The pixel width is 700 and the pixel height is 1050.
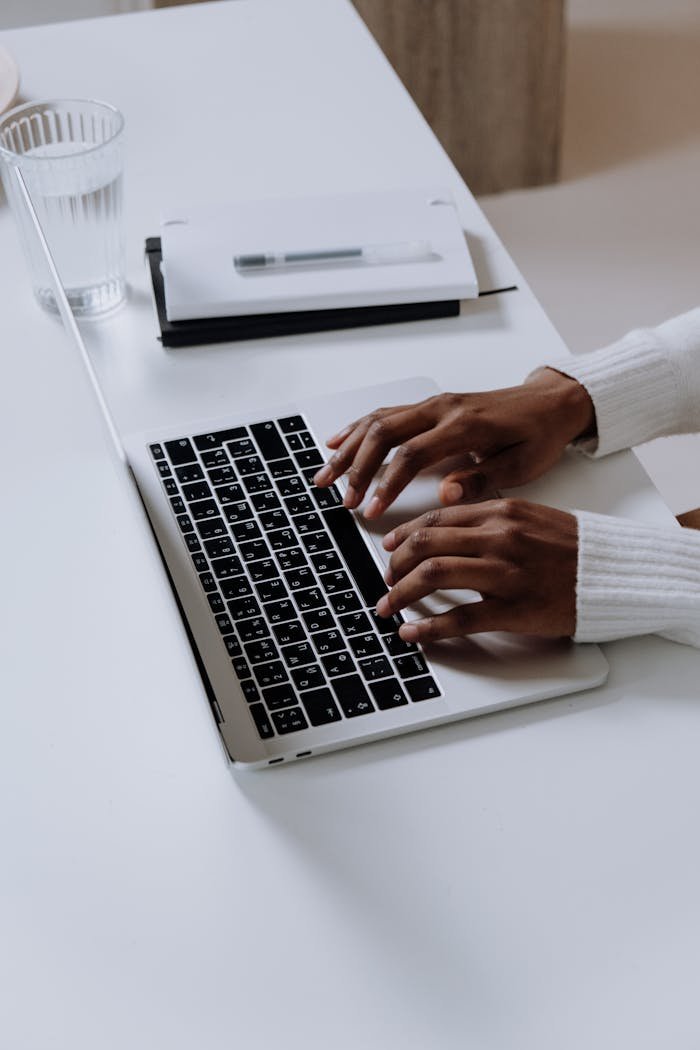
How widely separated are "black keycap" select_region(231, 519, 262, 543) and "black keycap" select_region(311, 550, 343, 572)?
0.05m

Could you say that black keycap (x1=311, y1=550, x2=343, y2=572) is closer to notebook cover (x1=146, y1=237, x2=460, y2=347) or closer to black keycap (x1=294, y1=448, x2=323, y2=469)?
black keycap (x1=294, y1=448, x2=323, y2=469)

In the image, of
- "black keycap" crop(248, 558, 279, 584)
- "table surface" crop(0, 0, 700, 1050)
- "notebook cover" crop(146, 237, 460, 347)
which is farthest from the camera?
"notebook cover" crop(146, 237, 460, 347)

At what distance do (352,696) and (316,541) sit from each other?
147 mm

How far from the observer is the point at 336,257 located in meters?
1.12

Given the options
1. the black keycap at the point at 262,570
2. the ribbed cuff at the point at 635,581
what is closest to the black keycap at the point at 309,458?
the black keycap at the point at 262,570

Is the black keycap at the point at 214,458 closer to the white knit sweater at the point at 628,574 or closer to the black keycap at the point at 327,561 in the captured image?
the black keycap at the point at 327,561

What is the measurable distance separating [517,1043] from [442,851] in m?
0.12

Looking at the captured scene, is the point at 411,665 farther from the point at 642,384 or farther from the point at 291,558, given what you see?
the point at 642,384

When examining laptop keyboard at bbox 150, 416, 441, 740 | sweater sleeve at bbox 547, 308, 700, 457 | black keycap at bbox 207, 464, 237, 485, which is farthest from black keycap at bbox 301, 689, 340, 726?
sweater sleeve at bbox 547, 308, 700, 457

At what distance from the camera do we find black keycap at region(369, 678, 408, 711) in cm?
78

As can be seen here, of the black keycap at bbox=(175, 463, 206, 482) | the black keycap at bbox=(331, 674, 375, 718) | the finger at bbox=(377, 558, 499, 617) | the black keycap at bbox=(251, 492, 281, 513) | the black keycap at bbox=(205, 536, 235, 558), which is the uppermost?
the finger at bbox=(377, 558, 499, 617)

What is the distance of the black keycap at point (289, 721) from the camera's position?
0.77 metres

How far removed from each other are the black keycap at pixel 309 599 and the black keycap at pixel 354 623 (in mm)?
21

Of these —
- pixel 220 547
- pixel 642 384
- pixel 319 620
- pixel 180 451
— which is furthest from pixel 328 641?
pixel 642 384
